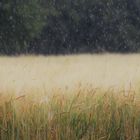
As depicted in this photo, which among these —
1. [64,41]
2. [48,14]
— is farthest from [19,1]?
[64,41]

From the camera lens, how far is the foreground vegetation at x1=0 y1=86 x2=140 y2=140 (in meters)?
6.06

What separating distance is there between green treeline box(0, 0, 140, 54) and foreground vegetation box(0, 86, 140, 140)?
19.0m

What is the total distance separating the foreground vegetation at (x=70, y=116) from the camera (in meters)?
6.06

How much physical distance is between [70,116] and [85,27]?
74.3ft

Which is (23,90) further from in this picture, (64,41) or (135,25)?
(135,25)

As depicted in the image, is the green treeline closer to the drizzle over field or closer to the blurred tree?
the blurred tree

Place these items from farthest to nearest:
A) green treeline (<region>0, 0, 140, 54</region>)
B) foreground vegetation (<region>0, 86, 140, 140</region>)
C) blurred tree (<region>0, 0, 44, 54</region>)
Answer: green treeline (<region>0, 0, 140, 54</region>) → blurred tree (<region>0, 0, 44, 54</region>) → foreground vegetation (<region>0, 86, 140, 140</region>)

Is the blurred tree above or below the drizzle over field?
below

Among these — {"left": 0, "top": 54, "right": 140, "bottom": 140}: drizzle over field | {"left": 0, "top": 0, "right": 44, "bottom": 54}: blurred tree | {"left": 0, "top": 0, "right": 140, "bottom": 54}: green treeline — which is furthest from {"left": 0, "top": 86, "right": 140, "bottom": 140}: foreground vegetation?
{"left": 0, "top": 0, "right": 140, "bottom": 54}: green treeline

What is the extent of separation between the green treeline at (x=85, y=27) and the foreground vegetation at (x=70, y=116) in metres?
19.0

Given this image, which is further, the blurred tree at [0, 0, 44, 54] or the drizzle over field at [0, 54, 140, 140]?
the blurred tree at [0, 0, 44, 54]

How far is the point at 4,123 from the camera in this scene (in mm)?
6098

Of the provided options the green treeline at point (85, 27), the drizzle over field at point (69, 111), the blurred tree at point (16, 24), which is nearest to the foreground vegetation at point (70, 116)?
the drizzle over field at point (69, 111)

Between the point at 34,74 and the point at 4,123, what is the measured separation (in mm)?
1146
